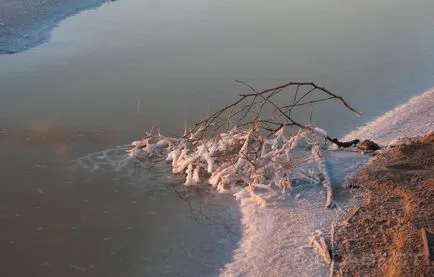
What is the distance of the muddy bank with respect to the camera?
3.50 m

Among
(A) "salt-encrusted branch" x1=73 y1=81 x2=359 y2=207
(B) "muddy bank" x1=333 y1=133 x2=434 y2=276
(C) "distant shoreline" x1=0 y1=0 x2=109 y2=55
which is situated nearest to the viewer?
(B) "muddy bank" x1=333 y1=133 x2=434 y2=276

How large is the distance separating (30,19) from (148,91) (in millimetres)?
3818

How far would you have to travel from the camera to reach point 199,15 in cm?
988

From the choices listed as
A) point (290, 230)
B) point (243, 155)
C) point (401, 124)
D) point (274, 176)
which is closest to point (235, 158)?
point (243, 155)

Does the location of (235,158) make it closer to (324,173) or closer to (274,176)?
(274,176)

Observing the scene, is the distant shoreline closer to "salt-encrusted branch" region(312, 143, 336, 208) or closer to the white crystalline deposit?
the white crystalline deposit

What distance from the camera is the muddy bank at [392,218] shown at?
350 cm

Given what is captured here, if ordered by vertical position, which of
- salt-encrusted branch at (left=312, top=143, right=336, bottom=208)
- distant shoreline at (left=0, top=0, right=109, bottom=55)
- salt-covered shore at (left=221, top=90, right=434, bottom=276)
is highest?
distant shoreline at (left=0, top=0, right=109, bottom=55)

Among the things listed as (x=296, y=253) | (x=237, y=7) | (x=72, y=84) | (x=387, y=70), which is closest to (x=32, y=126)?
(x=72, y=84)

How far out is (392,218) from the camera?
13.1 feet

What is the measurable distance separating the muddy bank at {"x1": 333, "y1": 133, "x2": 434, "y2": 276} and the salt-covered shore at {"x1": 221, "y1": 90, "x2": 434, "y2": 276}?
0.43 ft

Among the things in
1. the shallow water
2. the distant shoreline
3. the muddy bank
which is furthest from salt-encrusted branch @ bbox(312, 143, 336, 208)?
the distant shoreline

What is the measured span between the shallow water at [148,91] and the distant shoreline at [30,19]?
0.23m

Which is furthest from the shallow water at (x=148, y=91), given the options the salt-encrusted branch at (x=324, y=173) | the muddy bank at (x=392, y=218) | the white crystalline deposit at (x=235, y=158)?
the muddy bank at (x=392, y=218)
